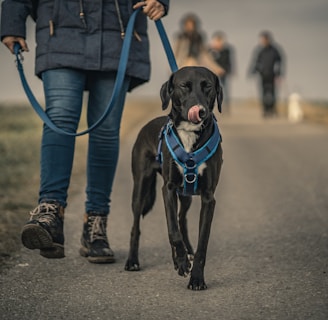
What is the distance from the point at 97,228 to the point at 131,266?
0.42 m

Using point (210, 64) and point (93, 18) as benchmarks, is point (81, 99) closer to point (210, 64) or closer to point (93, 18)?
point (93, 18)

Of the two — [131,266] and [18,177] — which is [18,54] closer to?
[131,266]

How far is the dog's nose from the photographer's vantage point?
408 cm

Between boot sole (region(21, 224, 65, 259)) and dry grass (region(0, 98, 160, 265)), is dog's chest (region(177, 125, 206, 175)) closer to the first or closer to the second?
boot sole (region(21, 224, 65, 259))

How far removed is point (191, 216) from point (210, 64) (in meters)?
9.93

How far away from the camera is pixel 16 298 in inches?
153

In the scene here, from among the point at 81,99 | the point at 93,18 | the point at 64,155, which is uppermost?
the point at 93,18

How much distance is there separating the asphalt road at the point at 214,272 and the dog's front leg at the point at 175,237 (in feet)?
0.39

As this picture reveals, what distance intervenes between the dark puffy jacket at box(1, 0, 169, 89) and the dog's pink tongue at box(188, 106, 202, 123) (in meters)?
0.81

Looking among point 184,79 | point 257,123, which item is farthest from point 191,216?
point 257,123

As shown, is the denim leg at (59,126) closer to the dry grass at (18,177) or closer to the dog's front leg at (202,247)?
the dry grass at (18,177)

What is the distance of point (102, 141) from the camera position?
15.7ft

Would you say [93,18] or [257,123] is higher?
[93,18]

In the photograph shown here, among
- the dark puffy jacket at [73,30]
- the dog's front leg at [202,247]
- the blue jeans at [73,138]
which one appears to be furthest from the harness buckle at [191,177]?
the dark puffy jacket at [73,30]
